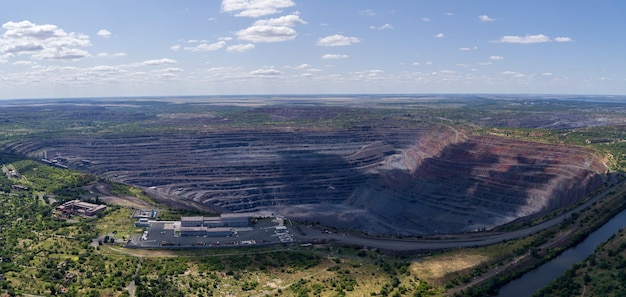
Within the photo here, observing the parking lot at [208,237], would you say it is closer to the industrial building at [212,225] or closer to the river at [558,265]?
the industrial building at [212,225]

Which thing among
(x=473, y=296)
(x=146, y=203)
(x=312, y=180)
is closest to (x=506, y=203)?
(x=312, y=180)

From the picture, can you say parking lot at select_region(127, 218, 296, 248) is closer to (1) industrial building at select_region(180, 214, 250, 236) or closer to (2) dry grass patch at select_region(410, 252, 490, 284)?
(1) industrial building at select_region(180, 214, 250, 236)

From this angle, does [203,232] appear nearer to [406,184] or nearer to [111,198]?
[111,198]

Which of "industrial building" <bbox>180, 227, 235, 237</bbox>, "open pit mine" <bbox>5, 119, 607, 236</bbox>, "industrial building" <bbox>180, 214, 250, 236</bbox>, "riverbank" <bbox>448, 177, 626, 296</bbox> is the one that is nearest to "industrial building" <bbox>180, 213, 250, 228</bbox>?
"industrial building" <bbox>180, 214, 250, 236</bbox>

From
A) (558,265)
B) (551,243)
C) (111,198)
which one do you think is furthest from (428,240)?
(111,198)

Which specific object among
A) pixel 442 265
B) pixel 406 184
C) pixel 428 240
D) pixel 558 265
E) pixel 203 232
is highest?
pixel 558 265
